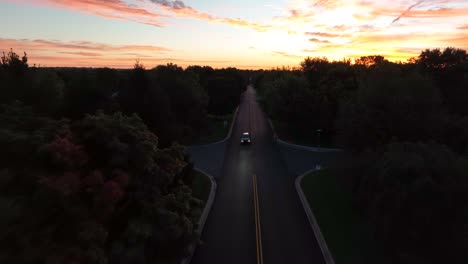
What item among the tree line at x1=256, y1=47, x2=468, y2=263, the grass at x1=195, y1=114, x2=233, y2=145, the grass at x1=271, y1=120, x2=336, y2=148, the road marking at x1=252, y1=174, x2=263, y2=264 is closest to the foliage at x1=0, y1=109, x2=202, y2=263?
the road marking at x1=252, y1=174, x2=263, y2=264

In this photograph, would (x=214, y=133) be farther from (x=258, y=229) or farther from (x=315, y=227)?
(x=315, y=227)

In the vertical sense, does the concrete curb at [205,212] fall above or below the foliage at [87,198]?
below

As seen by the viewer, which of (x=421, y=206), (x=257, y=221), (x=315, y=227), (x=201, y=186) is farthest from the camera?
(x=201, y=186)

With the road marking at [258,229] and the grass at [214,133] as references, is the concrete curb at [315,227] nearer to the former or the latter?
the road marking at [258,229]

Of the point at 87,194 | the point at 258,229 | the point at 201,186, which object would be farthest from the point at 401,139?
the point at 87,194

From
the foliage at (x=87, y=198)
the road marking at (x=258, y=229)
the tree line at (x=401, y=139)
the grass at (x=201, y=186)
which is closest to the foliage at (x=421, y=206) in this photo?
the tree line at (x=401, y=139)

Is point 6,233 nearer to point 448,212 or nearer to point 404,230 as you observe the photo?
point 404,230

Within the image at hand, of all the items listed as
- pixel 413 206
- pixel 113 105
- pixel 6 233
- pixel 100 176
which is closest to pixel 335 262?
pixel 413 206
